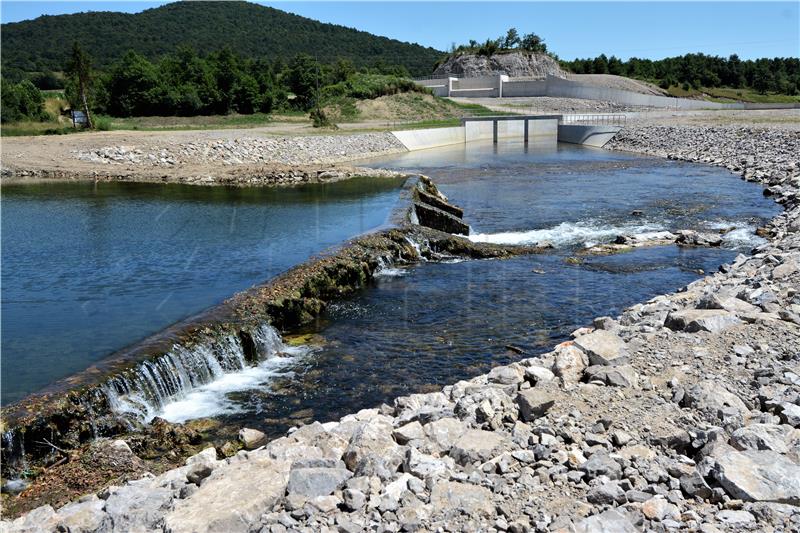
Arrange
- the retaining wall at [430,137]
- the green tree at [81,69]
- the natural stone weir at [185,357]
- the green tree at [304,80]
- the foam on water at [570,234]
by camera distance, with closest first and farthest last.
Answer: the natural stone weir at [185,357] < the foam on water at [570,234] < the green tree at [81,69] < the retaining wall at [430,137] < the green tree at [304,80]

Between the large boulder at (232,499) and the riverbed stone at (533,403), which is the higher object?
the riverbed stone at (533,403)

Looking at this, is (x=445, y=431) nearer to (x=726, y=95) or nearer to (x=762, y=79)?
(x=726, y=95)

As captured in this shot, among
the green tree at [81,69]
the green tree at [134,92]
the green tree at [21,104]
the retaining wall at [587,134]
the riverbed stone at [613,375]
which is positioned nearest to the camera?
the riverbed stone at [613,375]

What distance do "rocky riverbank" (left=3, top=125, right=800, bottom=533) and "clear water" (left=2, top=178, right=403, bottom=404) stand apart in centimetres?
406

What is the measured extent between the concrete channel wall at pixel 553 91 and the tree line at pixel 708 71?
2435 centimetres

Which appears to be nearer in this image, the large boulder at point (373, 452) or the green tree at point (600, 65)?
the large boulder at point (373, 452)

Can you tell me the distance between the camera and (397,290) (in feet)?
53.3

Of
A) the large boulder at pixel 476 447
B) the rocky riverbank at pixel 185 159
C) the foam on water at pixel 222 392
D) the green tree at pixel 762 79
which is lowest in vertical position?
the foam on water at pixel 222 392

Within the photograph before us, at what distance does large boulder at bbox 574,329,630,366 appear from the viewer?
8141 millimetres

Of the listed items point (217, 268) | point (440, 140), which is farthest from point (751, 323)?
point (440, 140)

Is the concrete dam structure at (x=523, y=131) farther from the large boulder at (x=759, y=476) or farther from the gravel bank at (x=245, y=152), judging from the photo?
the large boulder at (x=759, y=476)

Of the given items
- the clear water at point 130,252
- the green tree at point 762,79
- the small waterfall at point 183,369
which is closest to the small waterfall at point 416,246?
the clear water at point 130,252

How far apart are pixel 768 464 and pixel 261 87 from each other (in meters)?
77.0

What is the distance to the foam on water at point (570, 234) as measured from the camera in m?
21.2
